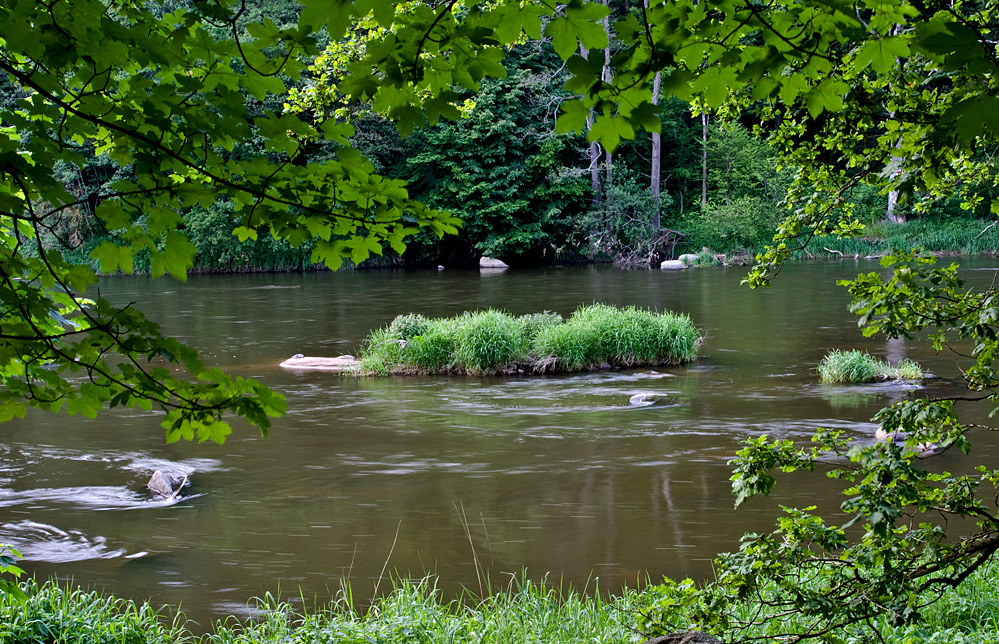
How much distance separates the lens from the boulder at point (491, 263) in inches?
1521

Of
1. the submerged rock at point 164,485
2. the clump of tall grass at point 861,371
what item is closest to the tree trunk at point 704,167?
the clump of tall grass at point 861,371

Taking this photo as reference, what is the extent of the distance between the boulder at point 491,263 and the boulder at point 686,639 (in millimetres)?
35570

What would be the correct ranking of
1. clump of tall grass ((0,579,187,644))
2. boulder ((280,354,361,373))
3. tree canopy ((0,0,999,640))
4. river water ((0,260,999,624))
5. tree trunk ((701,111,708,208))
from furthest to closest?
tree trunk ((701,111,708,208))
boulder ((280,354,361,373))
river water ((0,260,999,624))
clump of tall grass ((0,579,187,644))
tree canopy ((0,0,999,640))

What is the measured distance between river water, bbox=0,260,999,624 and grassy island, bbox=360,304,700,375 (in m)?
0.49

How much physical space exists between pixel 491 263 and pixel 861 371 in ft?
90.0

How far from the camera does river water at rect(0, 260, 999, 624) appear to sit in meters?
6.18

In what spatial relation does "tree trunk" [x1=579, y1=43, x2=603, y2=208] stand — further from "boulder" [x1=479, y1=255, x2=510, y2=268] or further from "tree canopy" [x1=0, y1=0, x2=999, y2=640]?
"tree canopy" [x1=0, y1=0, x2=999, y2=640]

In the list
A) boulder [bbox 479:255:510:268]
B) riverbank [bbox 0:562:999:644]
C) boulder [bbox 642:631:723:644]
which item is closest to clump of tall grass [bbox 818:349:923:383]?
riverbank [bbox 0:562:999:644]

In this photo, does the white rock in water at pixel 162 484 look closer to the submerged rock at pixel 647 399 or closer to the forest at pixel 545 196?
the submerged rock at pixel 647 399

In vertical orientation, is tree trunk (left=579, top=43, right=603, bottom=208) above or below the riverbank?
above

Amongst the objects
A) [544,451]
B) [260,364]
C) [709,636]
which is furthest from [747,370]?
[709,636]

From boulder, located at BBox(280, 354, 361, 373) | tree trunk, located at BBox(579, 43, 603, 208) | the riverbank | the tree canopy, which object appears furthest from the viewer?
tree trunk, located at BBox(579, 43, 603, 208)

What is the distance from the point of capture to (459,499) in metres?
7.73

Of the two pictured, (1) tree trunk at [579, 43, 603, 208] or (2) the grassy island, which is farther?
(1) tree trunk at [579, 43, 603, 208]
